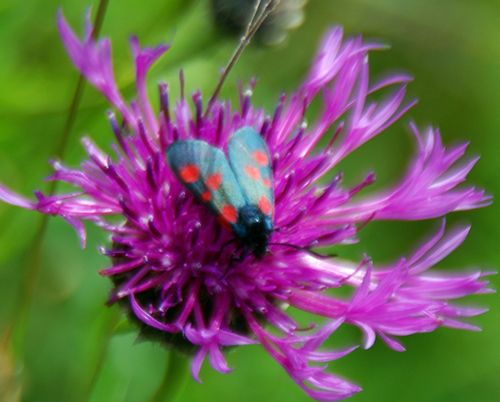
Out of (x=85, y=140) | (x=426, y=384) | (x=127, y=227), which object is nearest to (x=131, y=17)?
(x=85, y=140)

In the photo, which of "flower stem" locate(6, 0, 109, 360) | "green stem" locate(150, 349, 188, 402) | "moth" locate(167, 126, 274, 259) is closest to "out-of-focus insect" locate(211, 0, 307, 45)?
"flower stem" locate(6, 0, 109, 360)

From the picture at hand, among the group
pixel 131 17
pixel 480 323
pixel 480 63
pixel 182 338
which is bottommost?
pixel 182 338

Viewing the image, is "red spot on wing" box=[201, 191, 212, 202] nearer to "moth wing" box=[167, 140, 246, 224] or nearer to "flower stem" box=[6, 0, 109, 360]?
"moth wing" box=[167, 140, 246, 224]

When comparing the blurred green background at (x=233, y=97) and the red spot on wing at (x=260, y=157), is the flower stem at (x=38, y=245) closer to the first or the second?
the blurred green background at (x=233, y=97)

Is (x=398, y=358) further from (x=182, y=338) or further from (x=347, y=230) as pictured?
(x=182, y=338)

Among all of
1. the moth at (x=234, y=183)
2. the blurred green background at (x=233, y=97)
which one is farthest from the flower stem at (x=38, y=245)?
the moth at (x=234, y=183)

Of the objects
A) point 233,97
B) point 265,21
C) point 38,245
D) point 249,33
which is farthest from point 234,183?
point 233,97

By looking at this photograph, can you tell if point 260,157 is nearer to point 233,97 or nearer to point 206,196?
point 206,196
